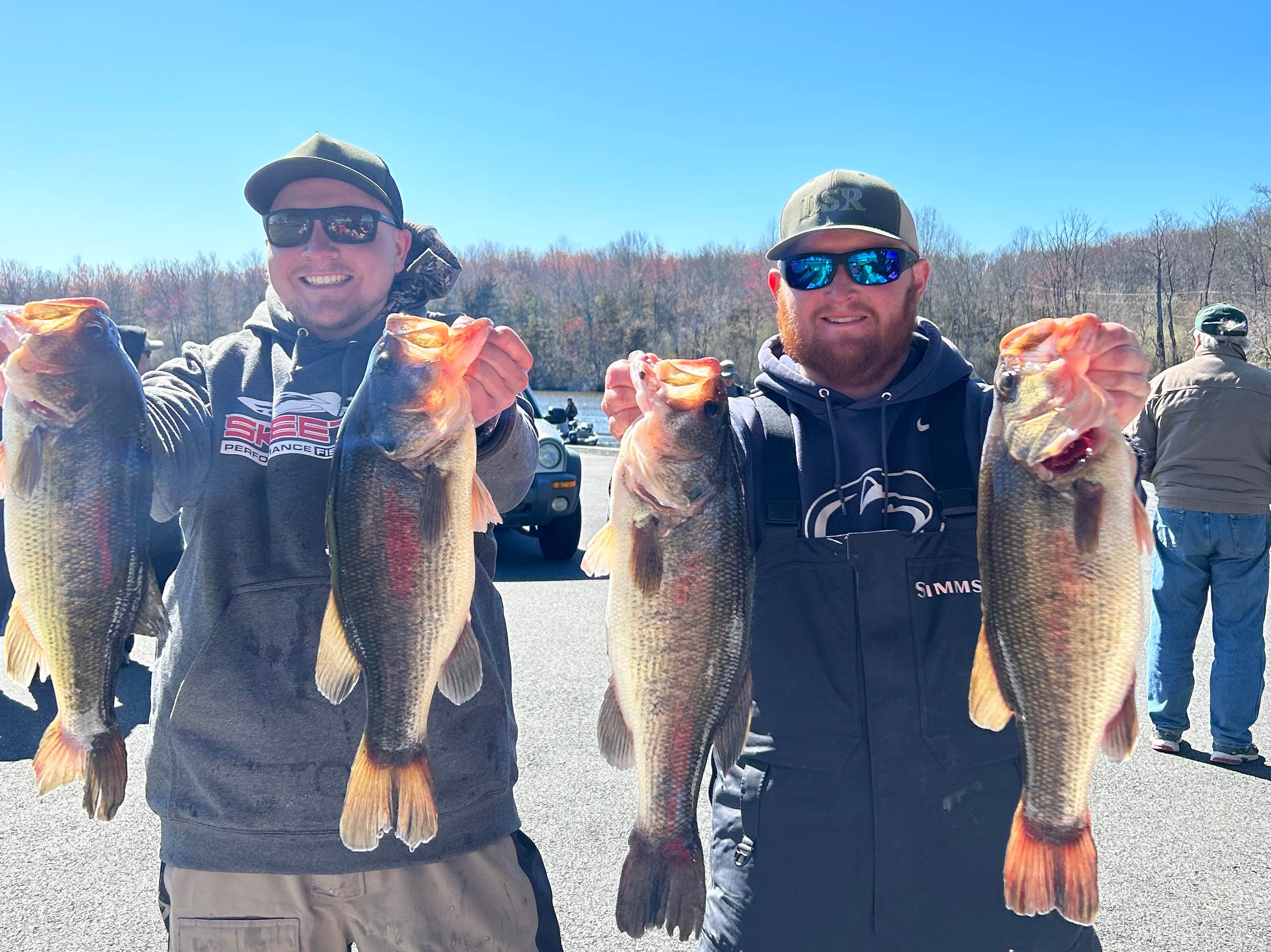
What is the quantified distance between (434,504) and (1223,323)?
5.60 meters

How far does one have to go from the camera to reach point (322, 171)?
8.22 ft

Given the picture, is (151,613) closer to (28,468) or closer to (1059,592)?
(28,468)

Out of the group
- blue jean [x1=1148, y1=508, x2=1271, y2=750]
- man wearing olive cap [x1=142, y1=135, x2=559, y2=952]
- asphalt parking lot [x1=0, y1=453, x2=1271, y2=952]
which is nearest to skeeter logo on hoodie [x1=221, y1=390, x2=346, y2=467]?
man wearing olive cap [x1=142, y1=135, x2=559, y2=952]

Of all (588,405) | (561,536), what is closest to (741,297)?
(588,405)

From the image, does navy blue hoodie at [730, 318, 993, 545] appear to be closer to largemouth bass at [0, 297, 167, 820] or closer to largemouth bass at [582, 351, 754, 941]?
largemouth bass at [582, 351, 754, 941]

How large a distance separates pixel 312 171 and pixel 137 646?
5801mm

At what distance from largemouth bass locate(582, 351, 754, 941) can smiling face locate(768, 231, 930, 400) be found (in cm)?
66

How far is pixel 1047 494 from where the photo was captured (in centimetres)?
194

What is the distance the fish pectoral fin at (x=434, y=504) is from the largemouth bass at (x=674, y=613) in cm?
35

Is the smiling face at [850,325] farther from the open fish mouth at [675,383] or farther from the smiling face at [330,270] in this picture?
the smiling face at [330,270]

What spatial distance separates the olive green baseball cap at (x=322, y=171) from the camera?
8.14 feet

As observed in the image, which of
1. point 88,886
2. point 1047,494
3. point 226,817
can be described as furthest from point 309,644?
point 88,886

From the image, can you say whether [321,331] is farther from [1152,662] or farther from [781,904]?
[1152,662]

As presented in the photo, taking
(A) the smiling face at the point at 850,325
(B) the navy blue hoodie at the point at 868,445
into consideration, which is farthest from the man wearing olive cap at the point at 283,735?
(A) the smiling face at the point at 850,325
